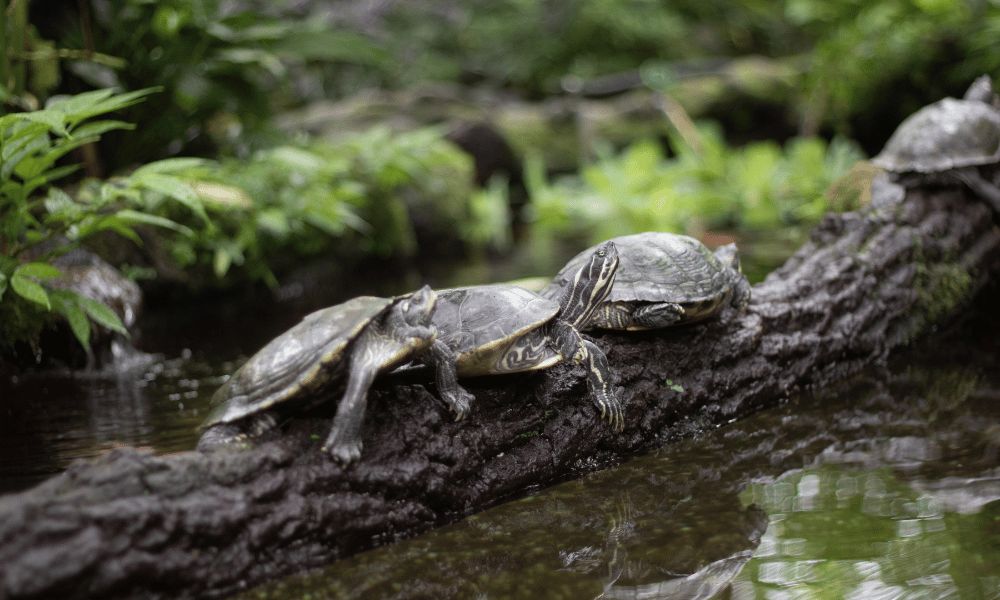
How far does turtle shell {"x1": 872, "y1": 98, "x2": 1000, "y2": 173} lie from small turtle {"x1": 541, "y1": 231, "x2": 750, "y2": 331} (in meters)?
1.98

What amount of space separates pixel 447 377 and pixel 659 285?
1032 mm

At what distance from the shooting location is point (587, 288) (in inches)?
116

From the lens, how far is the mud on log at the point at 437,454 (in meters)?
1.96

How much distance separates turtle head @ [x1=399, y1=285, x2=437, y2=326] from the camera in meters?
2.46

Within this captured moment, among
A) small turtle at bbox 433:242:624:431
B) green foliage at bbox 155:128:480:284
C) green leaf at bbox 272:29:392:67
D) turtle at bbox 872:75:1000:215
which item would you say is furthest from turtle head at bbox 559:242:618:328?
green leaf at bbox 272:29:392:67

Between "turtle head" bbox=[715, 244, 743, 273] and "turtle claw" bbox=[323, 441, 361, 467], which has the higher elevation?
"turtle head" bbox=[715, 244, 743, 273]

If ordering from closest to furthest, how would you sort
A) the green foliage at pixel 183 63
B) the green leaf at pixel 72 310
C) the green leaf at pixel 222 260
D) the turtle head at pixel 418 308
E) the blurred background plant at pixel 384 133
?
the turtle head at pixel 418 308
the green leaf at pixel 72 310
the blurred background plant at pixel 384 133
the green leaf at pixel 222 260
the green foliage at pixel 183 63

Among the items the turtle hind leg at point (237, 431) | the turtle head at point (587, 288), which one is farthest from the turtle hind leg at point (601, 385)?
the turtle hind leg at point (237, 431)

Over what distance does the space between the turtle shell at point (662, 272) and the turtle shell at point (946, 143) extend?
6.63 ft

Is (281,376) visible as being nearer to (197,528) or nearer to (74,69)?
(197,528)

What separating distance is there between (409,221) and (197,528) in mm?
6817

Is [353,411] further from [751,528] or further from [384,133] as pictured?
[384,133]

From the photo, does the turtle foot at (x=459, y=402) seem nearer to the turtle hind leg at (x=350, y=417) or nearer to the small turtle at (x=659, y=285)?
the turtle hind leg at (x=350, y=417)

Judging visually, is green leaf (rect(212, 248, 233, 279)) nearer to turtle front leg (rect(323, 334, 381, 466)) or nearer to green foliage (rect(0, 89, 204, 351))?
green foliage (rect(0, 89, 204, 351))
